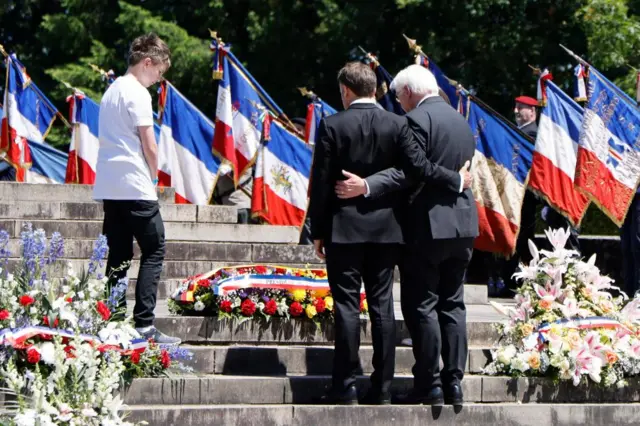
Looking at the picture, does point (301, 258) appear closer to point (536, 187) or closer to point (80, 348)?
point (536, 187)

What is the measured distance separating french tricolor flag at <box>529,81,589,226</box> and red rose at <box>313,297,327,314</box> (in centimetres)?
412

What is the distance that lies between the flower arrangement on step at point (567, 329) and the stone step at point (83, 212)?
5644 mm

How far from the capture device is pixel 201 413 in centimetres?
681

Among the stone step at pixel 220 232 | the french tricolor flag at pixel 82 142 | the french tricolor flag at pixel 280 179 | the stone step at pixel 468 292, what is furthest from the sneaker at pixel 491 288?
the french tricolor flag at pixel 82 142

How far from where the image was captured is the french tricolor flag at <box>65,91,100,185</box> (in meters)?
16.5

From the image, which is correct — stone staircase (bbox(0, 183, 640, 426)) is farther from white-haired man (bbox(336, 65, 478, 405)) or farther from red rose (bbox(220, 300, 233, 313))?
white-haired man (bbox(336, 65, 478, 405))

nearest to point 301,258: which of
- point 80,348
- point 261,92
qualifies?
point 261,92

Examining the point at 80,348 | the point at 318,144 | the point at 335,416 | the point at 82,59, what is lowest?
the point at 335,416

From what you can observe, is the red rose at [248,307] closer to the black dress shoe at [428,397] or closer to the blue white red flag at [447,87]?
the black dress shoe at [428,397]

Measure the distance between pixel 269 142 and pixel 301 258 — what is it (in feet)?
9.17

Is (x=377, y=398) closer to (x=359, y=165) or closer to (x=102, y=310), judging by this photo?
(x=359, y=165)

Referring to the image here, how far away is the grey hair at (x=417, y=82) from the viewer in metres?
7.12

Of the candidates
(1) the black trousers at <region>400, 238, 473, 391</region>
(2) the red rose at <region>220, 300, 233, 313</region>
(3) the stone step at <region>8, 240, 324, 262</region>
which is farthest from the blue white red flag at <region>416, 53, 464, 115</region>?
(1) the black trousers at <region>400, 238, 473, 391</region>

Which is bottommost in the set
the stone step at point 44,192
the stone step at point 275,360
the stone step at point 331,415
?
the stone step at point 331,415
